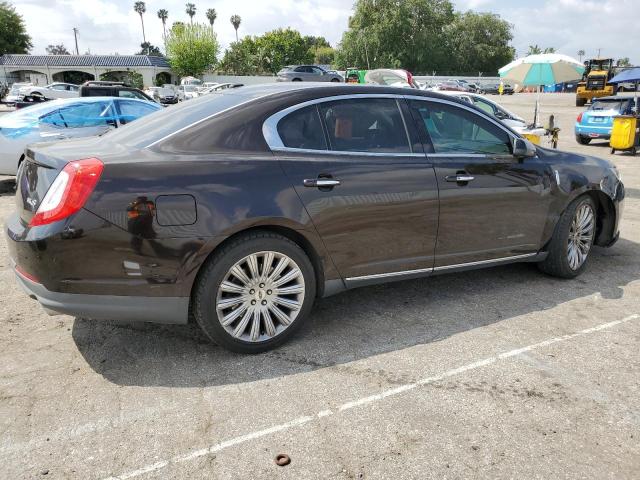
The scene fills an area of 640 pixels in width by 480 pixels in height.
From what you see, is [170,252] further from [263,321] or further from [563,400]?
[563,400]

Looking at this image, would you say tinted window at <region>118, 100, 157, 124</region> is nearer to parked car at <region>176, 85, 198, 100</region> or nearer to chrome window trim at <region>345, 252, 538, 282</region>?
chrome window trim at <region>345, 252, 538, 282</region>

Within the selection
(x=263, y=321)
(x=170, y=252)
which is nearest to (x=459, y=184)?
(x=263, y=321)

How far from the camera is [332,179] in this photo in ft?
11.6

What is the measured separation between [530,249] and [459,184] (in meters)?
1.06

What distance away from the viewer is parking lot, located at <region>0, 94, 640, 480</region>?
98.7 inches

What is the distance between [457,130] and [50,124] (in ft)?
21.9

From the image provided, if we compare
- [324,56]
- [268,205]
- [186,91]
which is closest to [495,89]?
[186,91]

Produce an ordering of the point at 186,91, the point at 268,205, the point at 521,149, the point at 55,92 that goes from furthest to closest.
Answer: the point at 186,91
the point at 55,92
the point at 521,149
the point at 268,205

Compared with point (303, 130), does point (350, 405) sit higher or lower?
lower

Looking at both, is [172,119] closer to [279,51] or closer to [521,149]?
[521,149]

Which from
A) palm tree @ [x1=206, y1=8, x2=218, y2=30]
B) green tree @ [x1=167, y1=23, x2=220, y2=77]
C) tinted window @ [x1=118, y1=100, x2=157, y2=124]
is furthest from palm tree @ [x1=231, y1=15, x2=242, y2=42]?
tinted window @ [x1=118, y1=100, x2=157, y2=124]

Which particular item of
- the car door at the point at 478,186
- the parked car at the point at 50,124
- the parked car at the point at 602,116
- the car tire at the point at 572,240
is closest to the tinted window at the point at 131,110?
the parked car at the point at 50,124

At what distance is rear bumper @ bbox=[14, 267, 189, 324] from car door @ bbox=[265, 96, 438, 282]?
102 cm

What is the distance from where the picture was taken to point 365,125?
3799 mm
